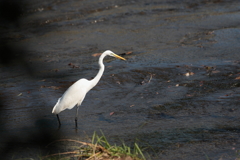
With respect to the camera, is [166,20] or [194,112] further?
[166,20]

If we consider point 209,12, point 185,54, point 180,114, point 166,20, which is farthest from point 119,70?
point 209,12

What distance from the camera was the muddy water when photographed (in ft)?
13.8

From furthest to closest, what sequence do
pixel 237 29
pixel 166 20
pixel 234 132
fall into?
pixel 166 20, pixel 237 29, pixel 234 132

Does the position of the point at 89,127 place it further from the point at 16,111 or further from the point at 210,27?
the point at 210,27

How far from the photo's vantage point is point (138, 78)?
749 centimetres

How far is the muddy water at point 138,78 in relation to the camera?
4191mm

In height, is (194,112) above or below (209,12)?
below

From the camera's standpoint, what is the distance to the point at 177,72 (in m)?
7.56

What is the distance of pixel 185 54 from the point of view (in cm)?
866

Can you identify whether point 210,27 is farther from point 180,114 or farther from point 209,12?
point 180,114

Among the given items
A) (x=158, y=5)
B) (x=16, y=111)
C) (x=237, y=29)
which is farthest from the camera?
(x=158, y=5)

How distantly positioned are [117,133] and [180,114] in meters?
1.16

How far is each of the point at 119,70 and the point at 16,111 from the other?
8.74ft

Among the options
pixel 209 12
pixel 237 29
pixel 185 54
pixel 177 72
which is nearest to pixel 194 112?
pixel 177 72
